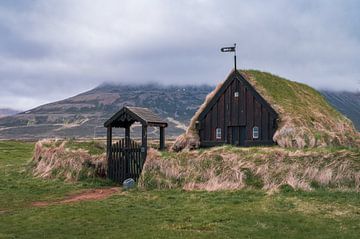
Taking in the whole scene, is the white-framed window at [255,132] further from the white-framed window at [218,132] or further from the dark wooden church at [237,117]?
the white-framed window at [218,132]

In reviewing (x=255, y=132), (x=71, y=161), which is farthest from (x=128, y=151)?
(x=255, y=132)

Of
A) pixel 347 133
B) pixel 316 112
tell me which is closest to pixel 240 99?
pixel 316 112

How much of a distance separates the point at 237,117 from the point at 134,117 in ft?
30.3

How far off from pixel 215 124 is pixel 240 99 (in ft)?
9.78

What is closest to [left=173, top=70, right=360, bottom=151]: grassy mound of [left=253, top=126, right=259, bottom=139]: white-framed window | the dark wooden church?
the dark wooden church

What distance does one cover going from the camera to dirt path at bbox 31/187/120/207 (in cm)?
2291

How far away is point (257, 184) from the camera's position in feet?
77.1

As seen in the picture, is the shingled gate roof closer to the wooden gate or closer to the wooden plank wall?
the wooden gate

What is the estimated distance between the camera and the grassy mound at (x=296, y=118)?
105 ft

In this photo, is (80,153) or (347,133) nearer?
(80,153)

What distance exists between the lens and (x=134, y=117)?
3091 cm

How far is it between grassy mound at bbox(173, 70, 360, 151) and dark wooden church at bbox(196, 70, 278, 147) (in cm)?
53

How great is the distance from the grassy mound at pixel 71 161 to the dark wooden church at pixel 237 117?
8.62 meters

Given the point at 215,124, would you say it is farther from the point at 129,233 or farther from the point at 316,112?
the point at 129,233
